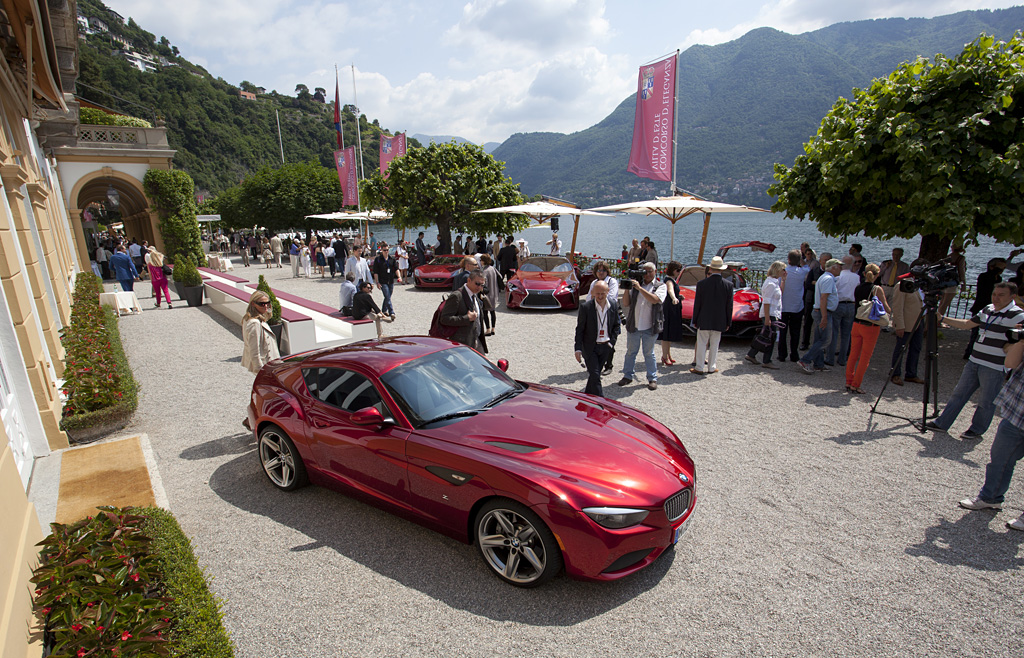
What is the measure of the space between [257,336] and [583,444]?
4347 millimetres

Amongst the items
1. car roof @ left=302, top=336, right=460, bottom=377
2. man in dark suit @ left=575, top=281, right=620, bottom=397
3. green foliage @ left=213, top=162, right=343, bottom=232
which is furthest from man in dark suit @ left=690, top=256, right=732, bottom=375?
green foliage @ left=213, top=162, right=343, bottom=232

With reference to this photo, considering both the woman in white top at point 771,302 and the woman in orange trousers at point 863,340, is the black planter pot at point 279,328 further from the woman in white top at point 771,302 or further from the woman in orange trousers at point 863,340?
the woman in orange trousers at point 863,340

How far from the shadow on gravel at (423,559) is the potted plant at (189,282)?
12.8 metres

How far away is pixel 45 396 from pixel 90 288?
9498 millimetres

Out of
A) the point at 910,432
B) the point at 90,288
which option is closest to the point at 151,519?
A: the point at 910,432

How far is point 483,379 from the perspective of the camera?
4.70 metres

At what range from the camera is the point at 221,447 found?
594cm

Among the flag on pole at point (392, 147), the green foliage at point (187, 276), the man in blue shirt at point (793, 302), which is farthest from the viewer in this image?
the flag on pole at point (392, 147)

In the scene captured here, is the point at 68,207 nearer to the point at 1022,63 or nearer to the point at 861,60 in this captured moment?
the point at 1022,63

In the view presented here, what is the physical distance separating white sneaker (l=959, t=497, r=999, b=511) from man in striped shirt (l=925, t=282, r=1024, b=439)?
1422 millimetres

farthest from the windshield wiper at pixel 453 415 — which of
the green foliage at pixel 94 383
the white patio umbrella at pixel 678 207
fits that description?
the white patio umbrella at pixel 678 207

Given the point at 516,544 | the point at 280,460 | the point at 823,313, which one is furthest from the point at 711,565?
the point at 823,313

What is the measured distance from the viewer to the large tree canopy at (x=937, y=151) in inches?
317

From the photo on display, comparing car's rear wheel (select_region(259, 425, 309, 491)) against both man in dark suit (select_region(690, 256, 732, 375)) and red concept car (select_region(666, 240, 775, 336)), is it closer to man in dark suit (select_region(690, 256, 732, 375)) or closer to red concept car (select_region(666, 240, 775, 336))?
man in dark suit (select_region(690, 256, 732, 375))
